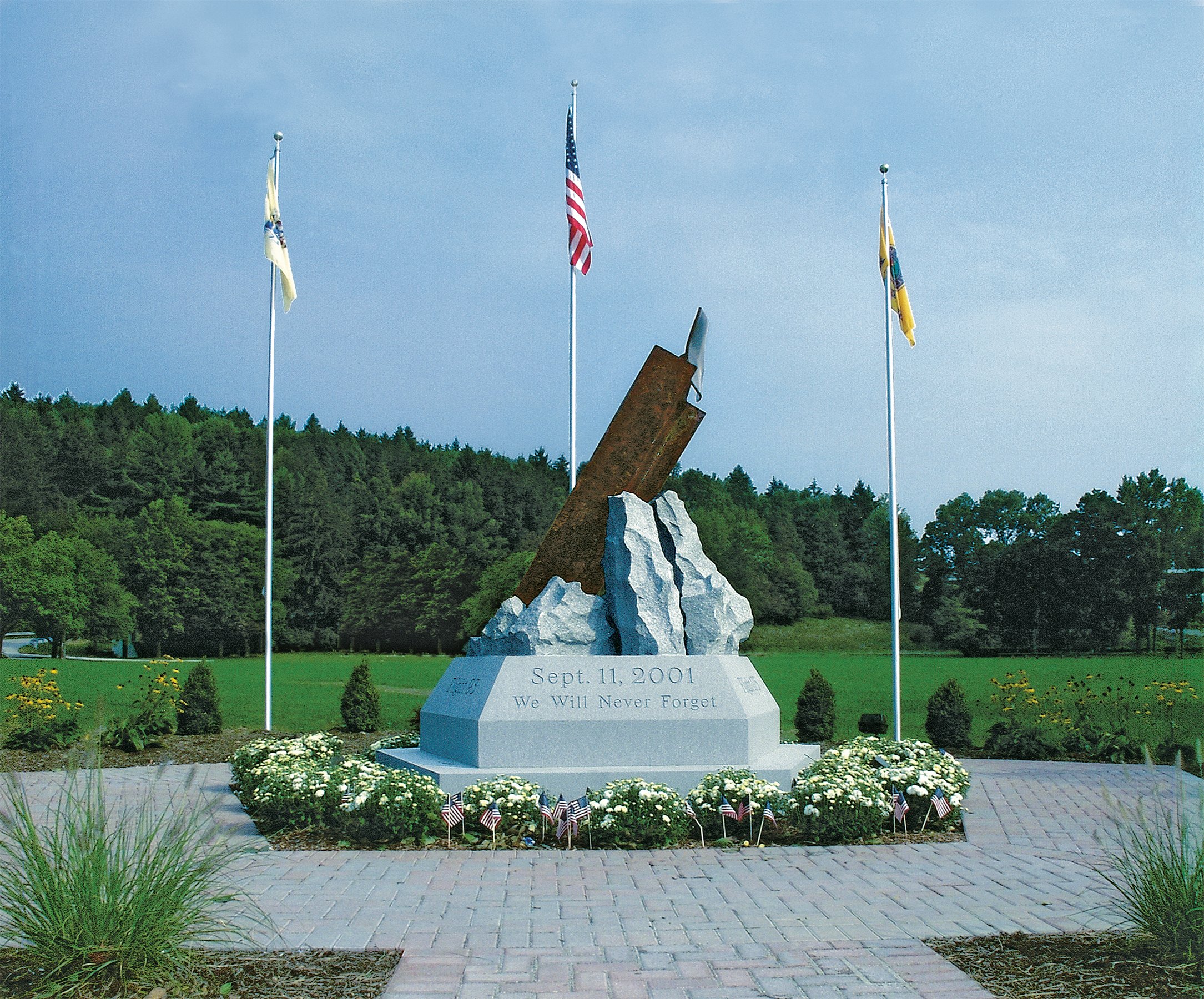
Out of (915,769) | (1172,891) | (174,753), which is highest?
(1172,891)

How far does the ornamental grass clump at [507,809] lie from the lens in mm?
7809

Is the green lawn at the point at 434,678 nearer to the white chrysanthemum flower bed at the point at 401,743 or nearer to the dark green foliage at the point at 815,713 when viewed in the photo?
the dark green foliage at the point at 815,713

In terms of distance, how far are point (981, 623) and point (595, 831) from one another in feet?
76.9

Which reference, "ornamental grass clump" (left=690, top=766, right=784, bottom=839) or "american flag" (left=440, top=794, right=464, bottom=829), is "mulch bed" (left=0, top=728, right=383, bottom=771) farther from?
"ornamental grass clump" (left=690, top=766, right=784, bottom=839)

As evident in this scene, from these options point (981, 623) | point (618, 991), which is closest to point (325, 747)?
point (618, 991)

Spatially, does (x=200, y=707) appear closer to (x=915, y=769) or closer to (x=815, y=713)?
(x=815, y=713)

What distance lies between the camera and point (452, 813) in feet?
25.0

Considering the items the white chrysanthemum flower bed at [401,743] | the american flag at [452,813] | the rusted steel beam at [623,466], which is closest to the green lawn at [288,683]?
the white chrysanthemum flower bed at [401,743]

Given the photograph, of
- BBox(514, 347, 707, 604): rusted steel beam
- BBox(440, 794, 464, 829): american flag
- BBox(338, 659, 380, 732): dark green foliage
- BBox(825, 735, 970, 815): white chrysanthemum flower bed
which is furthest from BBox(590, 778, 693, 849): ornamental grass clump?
BBox(338, 659, 380, 732): dark green foliage

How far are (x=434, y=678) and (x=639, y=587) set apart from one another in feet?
60.4

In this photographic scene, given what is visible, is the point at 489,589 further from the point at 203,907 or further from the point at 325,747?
the point at 203,907

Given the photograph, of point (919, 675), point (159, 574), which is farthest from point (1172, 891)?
point (159, 574)

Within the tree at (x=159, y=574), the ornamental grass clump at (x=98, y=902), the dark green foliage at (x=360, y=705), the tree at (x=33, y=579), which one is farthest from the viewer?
the tree at (x=159, y=574)

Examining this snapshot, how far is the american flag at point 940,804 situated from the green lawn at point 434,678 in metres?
9.93
